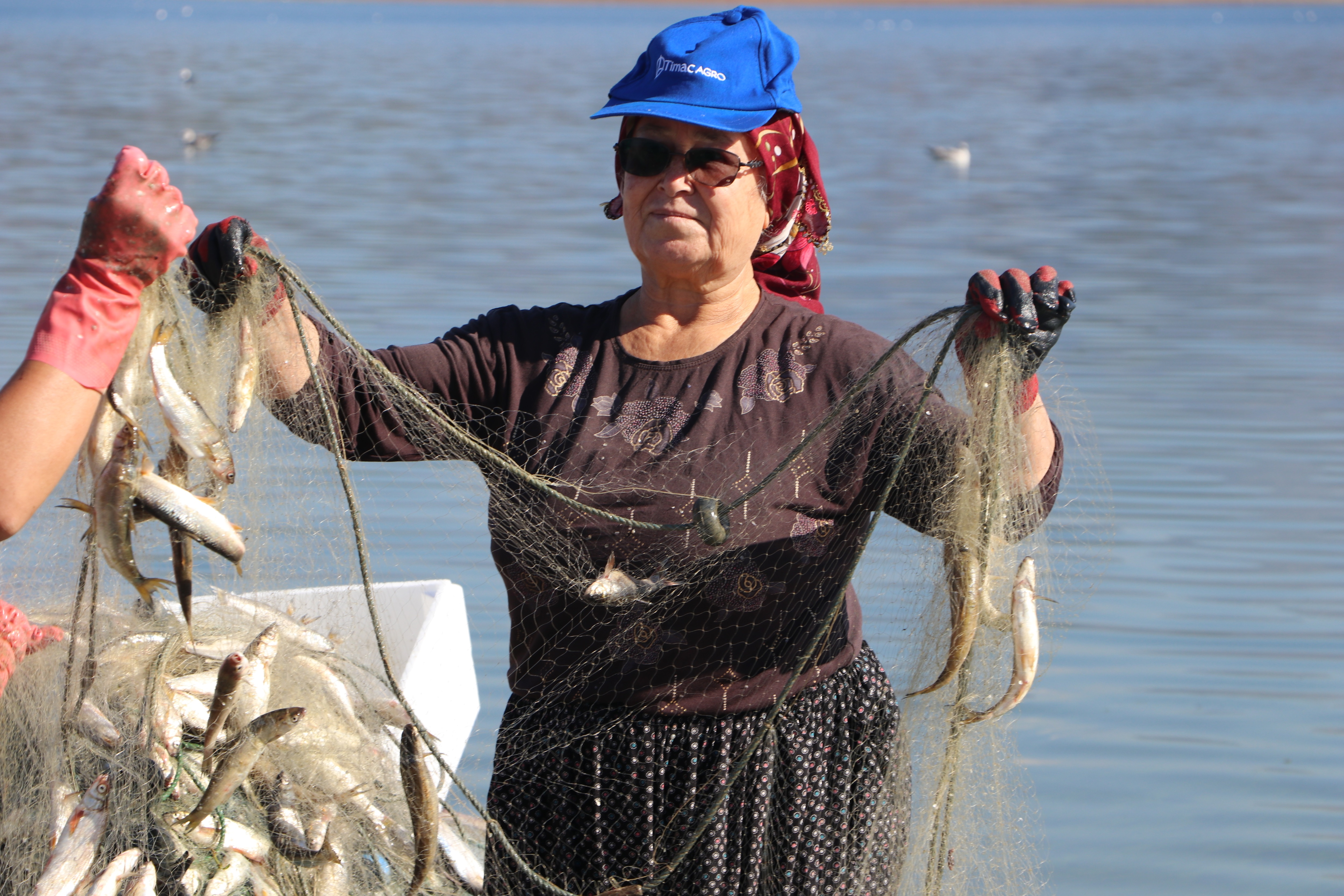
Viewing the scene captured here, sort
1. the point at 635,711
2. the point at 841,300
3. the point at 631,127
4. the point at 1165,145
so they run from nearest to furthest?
the point at 635,711, the point at 631,127, the point at 841,300, the point at 1165,145

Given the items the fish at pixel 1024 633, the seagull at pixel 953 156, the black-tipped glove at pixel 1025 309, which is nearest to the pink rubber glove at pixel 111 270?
the black-tipped glove at pixel 1025 309

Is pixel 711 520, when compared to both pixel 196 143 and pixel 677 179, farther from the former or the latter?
pixel 196 143

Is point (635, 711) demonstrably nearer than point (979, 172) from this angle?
Yes

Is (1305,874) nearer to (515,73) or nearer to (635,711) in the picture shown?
(635,711)

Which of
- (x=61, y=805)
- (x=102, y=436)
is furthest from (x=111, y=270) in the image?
(x=61, y=805)

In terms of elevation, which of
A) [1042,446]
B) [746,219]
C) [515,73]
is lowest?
[515,73]

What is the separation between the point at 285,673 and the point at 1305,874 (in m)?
3.31

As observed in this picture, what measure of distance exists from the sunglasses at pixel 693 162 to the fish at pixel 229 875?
5.53 feet

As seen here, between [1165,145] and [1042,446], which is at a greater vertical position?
[1042,446]

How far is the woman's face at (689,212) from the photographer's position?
A: 9.08ft

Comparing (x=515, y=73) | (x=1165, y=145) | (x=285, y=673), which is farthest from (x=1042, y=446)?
(x=515, y=73)

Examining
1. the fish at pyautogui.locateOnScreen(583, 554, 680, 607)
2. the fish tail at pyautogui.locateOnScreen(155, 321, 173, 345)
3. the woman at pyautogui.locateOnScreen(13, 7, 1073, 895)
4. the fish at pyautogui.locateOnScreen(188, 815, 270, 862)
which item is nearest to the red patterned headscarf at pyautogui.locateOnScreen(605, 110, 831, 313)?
the woman at pyautogui.locateOnScreen(13, 7, 1073, 895)

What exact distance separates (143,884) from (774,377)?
5.30 ft

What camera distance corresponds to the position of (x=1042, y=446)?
274cm
